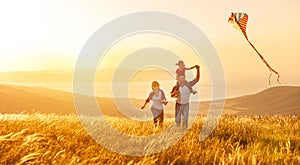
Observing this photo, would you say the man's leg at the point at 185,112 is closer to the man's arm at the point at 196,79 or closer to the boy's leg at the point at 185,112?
the boy's leg at the point at 185,112

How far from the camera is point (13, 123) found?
24.5 ft

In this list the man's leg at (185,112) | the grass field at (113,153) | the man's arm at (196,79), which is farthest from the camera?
the man's leg at (185,112)

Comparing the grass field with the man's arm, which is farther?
the man's arm

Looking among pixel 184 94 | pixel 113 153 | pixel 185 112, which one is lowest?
pixel 113 153

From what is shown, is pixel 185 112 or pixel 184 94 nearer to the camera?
pixel 184 94

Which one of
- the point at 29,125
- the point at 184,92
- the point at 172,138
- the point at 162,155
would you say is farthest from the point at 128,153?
the point at 184,92

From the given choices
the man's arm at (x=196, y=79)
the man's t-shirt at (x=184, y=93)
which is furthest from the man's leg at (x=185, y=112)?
the man's arm at (x=196, y=79)

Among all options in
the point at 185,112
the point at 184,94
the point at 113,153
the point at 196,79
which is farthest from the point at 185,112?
the point at 113,153

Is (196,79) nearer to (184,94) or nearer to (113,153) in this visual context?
(184,94)

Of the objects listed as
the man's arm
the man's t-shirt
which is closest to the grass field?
the man's t-shirt

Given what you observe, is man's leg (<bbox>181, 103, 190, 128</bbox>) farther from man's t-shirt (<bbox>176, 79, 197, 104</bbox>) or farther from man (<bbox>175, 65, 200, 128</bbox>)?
man's t-shirt (<bbox>176, 79, 197, 104</bbox>)

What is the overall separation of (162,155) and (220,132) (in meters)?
4.11

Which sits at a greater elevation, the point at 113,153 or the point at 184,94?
the point at 184,94

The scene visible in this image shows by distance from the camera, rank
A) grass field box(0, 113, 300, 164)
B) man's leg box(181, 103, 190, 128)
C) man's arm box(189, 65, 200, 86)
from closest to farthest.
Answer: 1. grass field box(0, 113, 300, 164)
2. man's arm box(189, 65, 200, 86)
3. man's leg box(181, 103, 190, 128)
